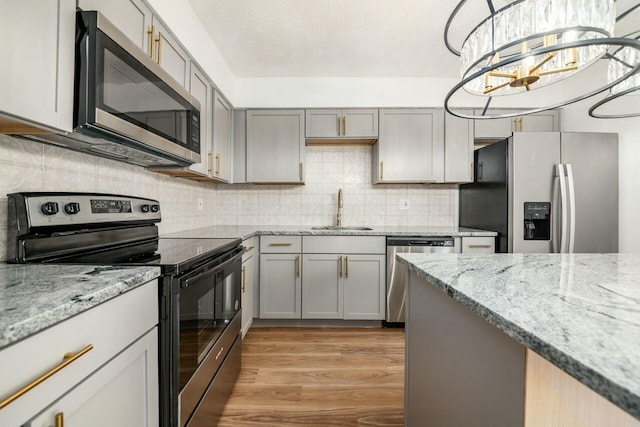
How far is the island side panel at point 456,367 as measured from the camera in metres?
0.61


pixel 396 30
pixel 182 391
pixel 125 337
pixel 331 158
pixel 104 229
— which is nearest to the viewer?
pixel 125 337

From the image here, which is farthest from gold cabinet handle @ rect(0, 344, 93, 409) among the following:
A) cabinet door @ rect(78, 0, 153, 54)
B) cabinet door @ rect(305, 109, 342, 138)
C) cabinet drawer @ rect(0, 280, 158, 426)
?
cabinet door @ rect(305, 109, 342, 138)

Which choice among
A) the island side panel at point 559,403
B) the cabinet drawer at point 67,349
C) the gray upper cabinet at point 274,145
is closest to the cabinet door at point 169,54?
the gray upper cabinet at point 274,145

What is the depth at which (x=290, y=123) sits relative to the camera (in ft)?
9.50

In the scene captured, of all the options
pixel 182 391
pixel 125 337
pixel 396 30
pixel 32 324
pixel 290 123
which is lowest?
pixel 182 391

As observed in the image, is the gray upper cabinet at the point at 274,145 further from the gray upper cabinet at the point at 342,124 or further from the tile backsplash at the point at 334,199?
the tile backsplash at the point at 334,199

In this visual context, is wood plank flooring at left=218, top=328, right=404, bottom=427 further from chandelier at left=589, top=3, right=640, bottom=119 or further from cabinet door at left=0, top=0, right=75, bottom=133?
chandelier at left=589, top=3, right=640, bottom=119

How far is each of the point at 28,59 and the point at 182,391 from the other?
1.13 meters

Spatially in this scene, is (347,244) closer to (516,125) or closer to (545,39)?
(545,39)

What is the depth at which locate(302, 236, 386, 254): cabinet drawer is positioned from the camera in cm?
265

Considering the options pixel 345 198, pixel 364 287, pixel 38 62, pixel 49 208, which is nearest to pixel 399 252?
pixel 364 287

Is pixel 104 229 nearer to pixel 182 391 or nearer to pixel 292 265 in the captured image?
pixel 182 391

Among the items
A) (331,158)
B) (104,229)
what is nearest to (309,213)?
(331,158)

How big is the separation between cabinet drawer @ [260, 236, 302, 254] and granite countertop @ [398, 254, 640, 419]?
5.15ft
